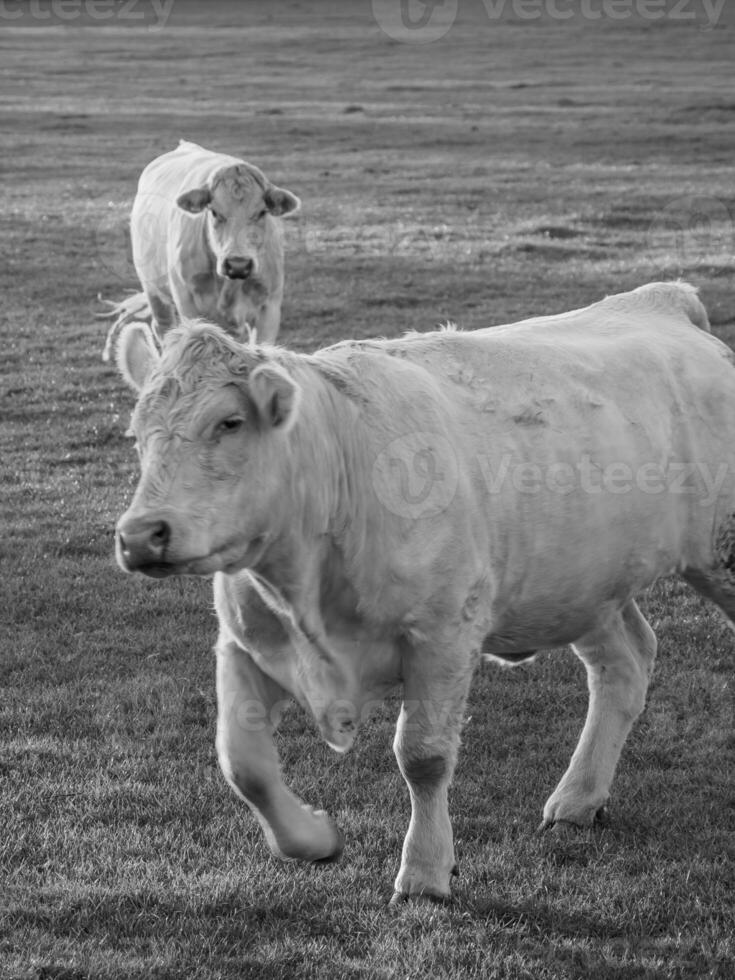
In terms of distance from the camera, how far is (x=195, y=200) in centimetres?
1395

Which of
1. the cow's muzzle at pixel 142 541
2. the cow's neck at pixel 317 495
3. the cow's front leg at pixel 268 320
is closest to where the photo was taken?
the cow's muzzle at pixel 142 541

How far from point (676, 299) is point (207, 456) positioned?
10.4 ft

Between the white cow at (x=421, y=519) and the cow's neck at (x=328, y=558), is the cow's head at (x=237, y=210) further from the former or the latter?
the cow's neck at (x=328, y=558)

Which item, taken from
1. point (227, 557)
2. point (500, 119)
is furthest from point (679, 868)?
point (500, 119)

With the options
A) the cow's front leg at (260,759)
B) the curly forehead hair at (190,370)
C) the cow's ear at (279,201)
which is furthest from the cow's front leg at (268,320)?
the curly forehead hair at (190,370)

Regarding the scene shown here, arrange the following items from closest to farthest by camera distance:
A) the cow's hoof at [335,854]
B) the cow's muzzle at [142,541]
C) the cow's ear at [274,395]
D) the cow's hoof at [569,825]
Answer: the cow's muzzle at [142,541]
the cow's ear at [274,395]
the cow's hoof at [335,854]
the cow's hoof at [569,825]

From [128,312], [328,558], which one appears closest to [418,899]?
[328,558]

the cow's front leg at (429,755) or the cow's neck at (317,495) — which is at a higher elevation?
the cow's neck at (317,495)

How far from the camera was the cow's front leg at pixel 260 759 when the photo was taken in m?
4.95

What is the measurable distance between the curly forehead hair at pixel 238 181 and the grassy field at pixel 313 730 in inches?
72.6

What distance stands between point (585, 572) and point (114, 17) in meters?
75.2

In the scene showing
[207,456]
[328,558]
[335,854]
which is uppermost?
[207,456]

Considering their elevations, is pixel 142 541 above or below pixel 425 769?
above

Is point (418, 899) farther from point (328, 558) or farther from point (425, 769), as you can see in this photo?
point (328, 558)
